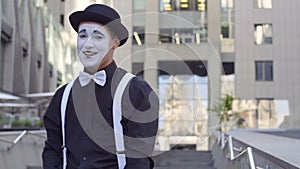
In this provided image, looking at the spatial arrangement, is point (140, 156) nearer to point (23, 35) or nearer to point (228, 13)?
point (23, 35)

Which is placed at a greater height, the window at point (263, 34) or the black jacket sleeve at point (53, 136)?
the window at point (263, 34)

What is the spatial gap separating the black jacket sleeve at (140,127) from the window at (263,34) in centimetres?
3023

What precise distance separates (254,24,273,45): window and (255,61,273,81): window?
1.46 meters

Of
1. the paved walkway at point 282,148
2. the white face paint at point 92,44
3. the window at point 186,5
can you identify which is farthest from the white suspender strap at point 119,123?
the window at point 186,5

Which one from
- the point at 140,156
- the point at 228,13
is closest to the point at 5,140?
the point at 140,156

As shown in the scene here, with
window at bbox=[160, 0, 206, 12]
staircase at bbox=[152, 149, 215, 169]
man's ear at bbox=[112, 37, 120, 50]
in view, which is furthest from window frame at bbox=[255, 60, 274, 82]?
man's ear at bbox=[112, 37, 120, 50]

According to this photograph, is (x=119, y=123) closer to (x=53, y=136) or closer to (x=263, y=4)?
(x=53, y=136)

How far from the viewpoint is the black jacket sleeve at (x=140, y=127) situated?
184cm

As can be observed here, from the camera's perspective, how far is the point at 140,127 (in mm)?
1836

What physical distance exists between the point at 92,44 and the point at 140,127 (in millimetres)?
427

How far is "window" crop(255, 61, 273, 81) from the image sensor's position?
3098cm

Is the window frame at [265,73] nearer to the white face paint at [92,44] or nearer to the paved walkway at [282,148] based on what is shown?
the paved walkway at [282,148]

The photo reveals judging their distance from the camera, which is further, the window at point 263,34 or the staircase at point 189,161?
the window at point 263,34

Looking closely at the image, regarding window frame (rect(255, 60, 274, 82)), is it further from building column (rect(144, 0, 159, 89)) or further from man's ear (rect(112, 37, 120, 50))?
man's ear (rect(112, 37, 120, 50))
